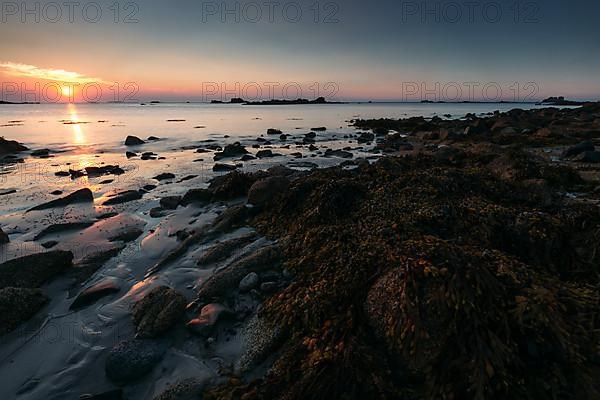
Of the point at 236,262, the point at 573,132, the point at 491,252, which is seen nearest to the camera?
the point at 491,252

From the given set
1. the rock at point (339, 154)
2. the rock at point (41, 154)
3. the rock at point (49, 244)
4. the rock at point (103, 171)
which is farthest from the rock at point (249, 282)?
the rock at point (41, 154)

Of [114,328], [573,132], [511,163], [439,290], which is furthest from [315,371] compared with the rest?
[573,132]

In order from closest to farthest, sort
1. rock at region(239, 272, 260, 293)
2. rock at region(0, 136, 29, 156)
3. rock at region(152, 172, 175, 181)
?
rock at region(239, 272, 260, 293) → rock at region(152, 172, 175, 181) → rock at region(0, 136, 29, 156)

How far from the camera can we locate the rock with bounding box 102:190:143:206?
1147 centimetres

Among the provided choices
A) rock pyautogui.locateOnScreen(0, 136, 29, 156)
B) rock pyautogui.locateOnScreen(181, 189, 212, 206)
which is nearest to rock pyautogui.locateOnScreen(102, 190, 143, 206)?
rock pyautogui.locateOnScreen(181, 189, 212, 206)

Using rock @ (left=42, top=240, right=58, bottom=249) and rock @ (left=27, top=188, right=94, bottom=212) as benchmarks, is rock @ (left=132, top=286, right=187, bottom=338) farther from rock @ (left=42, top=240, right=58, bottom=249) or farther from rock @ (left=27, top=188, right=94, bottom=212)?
rock @ (left=27, top=188, right=94, bottom=212)

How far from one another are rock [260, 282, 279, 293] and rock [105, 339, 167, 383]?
61.5 inches

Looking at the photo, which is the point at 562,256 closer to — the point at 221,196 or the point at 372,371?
the point at 372,371

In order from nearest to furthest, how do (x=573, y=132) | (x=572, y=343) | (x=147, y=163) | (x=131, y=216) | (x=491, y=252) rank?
(x=572, y=343) → (x=491, y=252) → (x=131, y=216) → (x=147, y=163) → (x=573, y=132)

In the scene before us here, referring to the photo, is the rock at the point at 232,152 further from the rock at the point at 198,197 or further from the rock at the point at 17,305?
the rock at the point at 17,305

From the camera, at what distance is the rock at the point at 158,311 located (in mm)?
4762

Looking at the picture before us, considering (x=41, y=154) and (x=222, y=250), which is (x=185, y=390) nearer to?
(x=222, y=250)

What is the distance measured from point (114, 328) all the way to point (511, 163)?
1167cm

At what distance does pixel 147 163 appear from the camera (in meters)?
20.5
